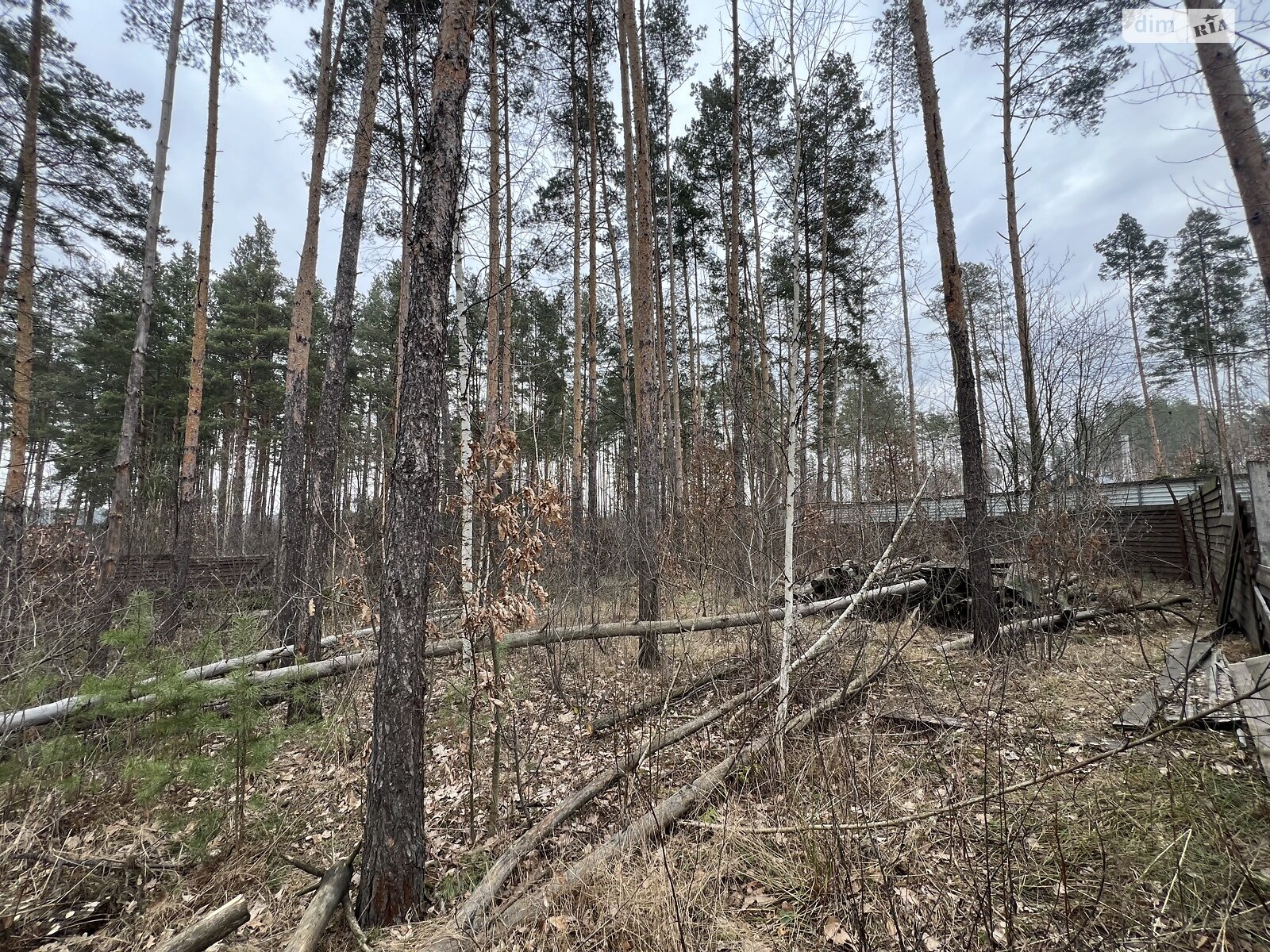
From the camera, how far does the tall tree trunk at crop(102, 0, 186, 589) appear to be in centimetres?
744

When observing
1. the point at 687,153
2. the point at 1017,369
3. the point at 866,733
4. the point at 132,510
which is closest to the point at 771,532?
the point at 866,733

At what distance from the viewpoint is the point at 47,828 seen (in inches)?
135

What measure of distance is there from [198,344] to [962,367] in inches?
433

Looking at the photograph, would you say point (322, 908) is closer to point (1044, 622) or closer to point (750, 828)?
point (750, 828)

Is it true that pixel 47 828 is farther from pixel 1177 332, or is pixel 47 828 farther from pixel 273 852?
pixel 1177 332

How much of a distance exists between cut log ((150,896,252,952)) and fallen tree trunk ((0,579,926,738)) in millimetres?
1397

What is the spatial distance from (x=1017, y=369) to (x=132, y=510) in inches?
838

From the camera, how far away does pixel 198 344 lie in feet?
26.5

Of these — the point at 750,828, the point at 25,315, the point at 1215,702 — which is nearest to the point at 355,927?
the point at 750,828

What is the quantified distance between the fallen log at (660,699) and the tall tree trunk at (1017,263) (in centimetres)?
426

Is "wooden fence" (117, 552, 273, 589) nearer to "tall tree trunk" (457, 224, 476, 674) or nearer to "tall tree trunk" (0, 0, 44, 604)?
"tall tree trunk" (0, 0, 44, 604)

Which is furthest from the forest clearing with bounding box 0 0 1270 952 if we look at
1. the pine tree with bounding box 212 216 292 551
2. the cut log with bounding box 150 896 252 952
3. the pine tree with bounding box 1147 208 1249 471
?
the pine tree with bounding box 1147 208 1249 471

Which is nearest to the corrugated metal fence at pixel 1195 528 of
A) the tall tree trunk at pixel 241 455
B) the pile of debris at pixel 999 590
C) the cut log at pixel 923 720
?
the pile of debris at pixel 999 590

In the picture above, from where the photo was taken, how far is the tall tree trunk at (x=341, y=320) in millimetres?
5898
